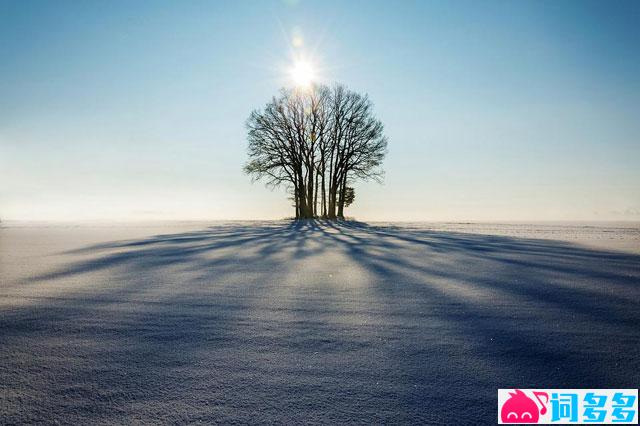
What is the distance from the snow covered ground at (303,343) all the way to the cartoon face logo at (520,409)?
0.23 ft

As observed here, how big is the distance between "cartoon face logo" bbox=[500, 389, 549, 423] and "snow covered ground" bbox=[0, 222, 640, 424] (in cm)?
7

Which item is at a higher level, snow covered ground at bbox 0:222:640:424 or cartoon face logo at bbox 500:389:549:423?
snow covered ground at bbox 0:222:640:424

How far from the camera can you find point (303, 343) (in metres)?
2.50

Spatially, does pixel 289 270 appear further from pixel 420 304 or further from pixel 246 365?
pixel 246 365

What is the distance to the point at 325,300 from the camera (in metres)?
3.70

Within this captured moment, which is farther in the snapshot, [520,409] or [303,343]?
[303,343]

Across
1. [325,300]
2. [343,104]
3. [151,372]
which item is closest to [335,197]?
[343,104]

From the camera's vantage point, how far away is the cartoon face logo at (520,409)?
1672 millimetres

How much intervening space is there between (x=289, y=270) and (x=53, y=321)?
3196mm

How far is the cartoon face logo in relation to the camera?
65.8 inches

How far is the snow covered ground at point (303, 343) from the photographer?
5.70 feet

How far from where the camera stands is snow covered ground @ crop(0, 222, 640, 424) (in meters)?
1.74

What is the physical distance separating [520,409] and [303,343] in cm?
144

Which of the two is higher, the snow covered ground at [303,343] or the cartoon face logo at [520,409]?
the snow covered ground at [303,343]
